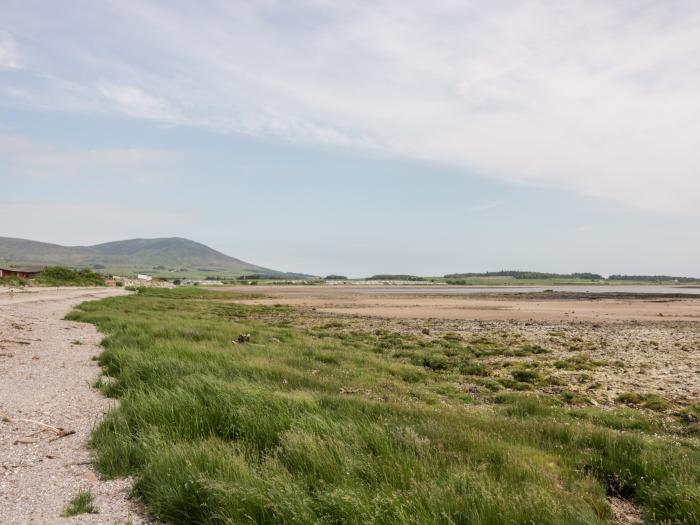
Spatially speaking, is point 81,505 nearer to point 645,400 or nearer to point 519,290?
point 645,400

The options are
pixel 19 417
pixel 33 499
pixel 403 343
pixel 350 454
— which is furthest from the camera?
pixel 403 343

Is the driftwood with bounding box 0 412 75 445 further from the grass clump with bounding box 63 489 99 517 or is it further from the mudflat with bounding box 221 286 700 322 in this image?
the mudflat with bounding box 221 286 700 322

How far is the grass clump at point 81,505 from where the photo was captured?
5344mm

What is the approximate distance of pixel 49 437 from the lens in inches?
310

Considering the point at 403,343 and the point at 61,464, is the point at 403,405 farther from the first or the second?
the point at 403,343

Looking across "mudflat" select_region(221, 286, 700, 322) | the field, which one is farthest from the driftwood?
"mudflat" select_region(221, 286, 700, 322)

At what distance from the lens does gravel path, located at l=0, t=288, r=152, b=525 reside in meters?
5.48

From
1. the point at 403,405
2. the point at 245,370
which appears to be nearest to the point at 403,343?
the point at 245,370

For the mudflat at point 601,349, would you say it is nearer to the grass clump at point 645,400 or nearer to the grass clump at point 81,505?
the grass clump at point 645,400

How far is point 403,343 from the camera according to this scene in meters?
25.7

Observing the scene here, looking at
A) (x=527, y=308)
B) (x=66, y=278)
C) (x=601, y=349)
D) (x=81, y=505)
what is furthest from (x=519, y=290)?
(x=81, y=505)

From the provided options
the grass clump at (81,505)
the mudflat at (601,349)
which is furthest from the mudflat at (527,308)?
the grass clump at (81,505)

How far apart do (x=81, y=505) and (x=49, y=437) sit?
10.0 feet

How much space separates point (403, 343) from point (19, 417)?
758 inches
